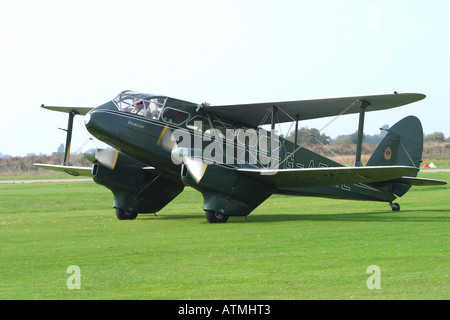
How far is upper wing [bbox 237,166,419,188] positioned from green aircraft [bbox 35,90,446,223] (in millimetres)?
32

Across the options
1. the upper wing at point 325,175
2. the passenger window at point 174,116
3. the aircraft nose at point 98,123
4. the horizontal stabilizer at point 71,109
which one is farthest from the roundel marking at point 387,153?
the horizontal stabilizer at point 71,109

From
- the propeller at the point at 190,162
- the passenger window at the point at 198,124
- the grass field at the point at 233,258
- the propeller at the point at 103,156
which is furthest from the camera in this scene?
the propeller at the point at 103,156

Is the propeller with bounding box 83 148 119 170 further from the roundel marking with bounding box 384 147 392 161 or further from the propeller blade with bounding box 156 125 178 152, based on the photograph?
the roundel marking with bounding box 384 147 392 161

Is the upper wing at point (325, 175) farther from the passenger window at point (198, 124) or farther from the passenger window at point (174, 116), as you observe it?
the passenger window at point (174, 116)

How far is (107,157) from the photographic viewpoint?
22.1m

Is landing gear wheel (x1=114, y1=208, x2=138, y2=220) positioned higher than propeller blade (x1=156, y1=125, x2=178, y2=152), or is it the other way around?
propeller blade (x1=156, y1=125, x2=178, y2=152)

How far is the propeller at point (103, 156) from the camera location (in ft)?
72.3

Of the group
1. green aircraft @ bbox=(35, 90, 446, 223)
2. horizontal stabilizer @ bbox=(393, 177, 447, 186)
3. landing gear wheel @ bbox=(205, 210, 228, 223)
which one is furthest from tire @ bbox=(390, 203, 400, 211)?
landing gear wheel @ bbox=(205, 210, 228, 223)

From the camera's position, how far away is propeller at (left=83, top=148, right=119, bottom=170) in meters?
22.0

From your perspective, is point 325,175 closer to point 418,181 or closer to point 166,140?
point 418,181

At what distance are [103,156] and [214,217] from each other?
5.19 m

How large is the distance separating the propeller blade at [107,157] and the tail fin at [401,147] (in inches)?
397

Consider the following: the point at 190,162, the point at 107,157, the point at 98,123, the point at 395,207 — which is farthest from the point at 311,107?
the point at 107,157
